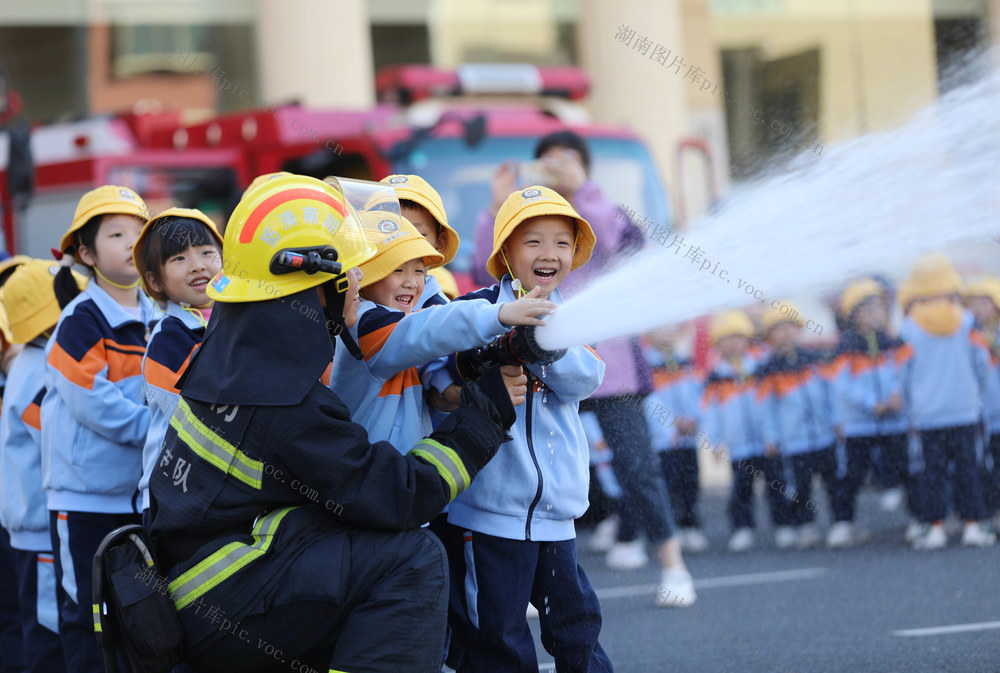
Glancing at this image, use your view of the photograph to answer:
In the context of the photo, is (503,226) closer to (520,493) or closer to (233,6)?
(520,493)

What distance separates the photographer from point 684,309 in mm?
3488

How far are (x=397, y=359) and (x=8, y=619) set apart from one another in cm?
284

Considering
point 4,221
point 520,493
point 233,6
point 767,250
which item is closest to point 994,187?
point 767,250

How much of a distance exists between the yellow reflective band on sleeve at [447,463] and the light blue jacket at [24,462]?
222cm

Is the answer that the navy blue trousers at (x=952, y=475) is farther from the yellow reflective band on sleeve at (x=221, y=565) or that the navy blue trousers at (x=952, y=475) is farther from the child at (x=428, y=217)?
the yellow reflective band on sleeve at (x=221, y=565)

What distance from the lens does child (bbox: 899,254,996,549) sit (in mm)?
8148

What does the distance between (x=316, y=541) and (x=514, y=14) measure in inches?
570

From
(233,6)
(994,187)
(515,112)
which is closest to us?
(994,187)

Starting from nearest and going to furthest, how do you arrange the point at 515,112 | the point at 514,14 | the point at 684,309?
the point at 684,309
the point at 515,112
the point at 514,14

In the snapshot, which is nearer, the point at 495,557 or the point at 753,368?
the point at 495,557

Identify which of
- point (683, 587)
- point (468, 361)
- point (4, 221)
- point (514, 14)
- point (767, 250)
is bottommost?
point (683, 587)

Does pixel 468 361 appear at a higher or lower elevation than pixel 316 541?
higher

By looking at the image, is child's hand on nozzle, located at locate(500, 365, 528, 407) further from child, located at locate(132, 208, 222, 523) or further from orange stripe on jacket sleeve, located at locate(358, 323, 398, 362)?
child, located at locate(132, 208, 222, 523)

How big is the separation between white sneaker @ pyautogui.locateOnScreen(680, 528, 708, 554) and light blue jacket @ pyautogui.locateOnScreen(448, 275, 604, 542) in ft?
16.1
